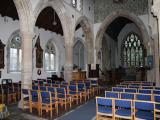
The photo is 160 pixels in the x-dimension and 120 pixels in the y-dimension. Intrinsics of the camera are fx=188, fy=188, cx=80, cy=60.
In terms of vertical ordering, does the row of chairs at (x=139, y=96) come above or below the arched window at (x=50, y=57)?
below

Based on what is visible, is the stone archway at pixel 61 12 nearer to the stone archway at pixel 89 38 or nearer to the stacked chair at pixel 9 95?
the stone archway at pixel 89 38

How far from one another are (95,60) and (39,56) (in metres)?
5.21

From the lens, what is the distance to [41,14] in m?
14.1

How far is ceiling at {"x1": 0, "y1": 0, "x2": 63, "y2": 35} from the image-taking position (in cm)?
1135

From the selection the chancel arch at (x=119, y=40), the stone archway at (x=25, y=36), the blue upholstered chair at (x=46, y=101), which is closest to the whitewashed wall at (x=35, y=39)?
the stone archway at (x=25, y=36)

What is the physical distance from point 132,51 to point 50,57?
12051 millimetres

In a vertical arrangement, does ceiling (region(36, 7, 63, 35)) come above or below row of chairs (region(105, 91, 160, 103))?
above

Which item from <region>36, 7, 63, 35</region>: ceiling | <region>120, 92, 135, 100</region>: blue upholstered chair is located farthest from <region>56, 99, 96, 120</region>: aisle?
<region>36, 7, 63, 35</region>: ceiling

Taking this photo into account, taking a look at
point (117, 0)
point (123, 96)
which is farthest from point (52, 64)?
point (123, 96)

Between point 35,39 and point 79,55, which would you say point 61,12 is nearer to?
point 35,39

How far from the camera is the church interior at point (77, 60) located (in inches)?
249

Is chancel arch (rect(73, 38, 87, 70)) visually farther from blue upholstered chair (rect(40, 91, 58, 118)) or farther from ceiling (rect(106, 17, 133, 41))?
blue upholstered chair (rect(40, 91, 58, 118))

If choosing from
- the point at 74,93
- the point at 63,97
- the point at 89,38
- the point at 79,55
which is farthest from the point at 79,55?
the point at 63,97

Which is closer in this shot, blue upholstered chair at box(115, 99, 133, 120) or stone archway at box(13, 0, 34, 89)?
blue upholstered chair at box(115, 99, 133, 120)
